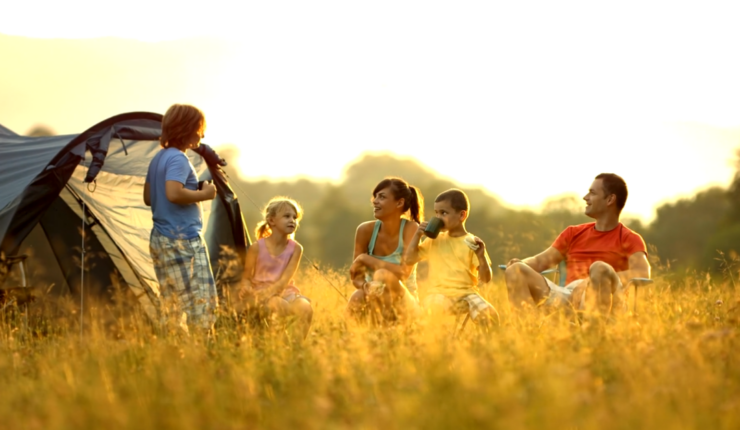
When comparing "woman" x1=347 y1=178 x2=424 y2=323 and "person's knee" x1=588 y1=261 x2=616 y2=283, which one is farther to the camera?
"woman" x1=347 y1=178 x2=424 y2=323

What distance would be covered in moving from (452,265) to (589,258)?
0.93 metres

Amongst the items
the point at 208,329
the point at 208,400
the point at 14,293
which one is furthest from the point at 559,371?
the point at 14,293

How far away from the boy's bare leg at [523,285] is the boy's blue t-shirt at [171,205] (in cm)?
202

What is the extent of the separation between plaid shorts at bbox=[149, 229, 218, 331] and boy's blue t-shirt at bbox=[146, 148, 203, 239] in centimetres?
5

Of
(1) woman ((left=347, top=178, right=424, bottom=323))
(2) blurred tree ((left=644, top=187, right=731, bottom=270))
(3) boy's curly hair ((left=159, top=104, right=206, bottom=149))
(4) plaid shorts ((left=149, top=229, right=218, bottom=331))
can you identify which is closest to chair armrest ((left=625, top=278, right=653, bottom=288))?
(1) woman ((left=347, top=178, right=424, bottom=323))

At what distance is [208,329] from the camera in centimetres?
515

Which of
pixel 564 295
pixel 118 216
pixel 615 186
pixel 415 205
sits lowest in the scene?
pixel 564 295

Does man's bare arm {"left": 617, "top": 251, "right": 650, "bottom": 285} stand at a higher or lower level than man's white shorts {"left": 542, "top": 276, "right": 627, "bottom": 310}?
higher

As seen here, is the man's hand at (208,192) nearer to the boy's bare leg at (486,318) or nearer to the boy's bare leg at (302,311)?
the boy's bare leg at (302,311)

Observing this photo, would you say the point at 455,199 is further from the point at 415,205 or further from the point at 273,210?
the point at 273,210

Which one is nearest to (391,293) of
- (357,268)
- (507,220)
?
(357,268)

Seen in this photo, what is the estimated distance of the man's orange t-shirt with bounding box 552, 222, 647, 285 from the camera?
5.56 meters

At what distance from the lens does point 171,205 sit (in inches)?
209

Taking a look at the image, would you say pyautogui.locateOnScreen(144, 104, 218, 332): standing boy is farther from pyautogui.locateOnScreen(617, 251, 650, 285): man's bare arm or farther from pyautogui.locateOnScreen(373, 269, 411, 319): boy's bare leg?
pyautogui.locateOnScreen(617, 251, 650, 285): man's bare arm
